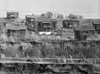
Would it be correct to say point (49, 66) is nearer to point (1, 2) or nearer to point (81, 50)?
point (81, 50)

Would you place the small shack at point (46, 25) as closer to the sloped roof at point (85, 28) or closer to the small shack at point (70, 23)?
the small shack at point (70, 23)

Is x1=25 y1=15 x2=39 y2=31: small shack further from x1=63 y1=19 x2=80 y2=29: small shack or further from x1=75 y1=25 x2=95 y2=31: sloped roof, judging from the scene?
x1=75 y1=25 x2=95 y2=31: sloped roof

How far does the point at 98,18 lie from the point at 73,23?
0.97 ft

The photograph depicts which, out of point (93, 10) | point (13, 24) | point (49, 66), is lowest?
point (49, 66)

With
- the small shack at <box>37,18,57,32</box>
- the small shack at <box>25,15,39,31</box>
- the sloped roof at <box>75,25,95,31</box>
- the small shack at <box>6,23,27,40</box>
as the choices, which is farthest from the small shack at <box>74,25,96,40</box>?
the small shack at <box>6,23,27,40</box>

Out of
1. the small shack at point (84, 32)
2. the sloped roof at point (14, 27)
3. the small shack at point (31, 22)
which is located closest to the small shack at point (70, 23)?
the small shack at point (84, 32)

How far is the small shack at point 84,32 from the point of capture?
1757mm

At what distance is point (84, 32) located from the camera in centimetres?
176

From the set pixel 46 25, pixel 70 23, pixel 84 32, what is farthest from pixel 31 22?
pixel 84 32

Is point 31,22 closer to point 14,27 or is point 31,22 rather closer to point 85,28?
point 14,27

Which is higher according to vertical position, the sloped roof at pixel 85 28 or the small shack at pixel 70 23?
the small shack at pixel 70 23

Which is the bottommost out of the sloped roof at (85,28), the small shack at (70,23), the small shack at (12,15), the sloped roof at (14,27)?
the sloped roof at (85,28)

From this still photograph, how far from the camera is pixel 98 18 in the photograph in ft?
6.01

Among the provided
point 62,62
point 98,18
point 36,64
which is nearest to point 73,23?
point 98,18
